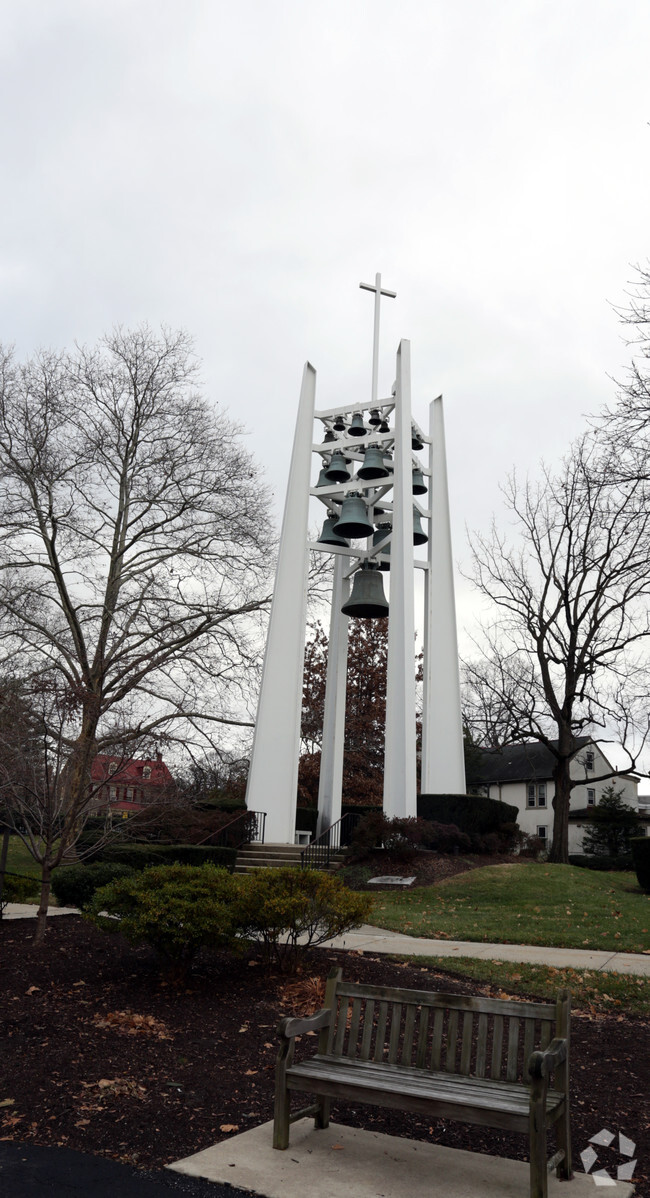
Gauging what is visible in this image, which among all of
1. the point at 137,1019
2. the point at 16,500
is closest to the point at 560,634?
the point at 16,500

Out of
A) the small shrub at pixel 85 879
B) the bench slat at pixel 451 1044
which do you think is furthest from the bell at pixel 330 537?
the bench slat at pixel 451 1044

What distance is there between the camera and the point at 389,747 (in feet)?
57.9

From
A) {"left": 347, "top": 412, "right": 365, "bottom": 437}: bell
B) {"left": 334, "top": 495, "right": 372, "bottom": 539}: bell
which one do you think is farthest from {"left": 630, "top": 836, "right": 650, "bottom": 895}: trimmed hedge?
{"left": 347, "top": 412, "right": 365, "bottom": 437}: bell

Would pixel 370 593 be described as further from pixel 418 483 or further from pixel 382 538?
pixel 418 483

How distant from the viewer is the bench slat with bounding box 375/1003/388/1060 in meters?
4.60

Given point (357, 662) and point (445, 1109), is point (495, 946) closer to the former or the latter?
point (445, 1109)

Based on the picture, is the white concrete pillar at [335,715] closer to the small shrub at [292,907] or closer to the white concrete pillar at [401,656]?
the white concrete pillar at [401,656]

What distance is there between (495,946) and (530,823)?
35619 millimetres

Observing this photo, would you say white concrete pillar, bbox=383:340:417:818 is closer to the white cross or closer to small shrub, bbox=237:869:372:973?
the white cross

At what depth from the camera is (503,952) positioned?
398 inches

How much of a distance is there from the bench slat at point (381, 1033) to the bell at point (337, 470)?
15.2m

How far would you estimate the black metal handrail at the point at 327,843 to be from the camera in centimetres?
1742

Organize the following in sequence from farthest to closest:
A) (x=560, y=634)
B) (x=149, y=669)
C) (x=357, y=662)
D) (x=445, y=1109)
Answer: (x=357, y=662)
(x=560, y=634)
(x=149, y=669)
(x=445, y=1109)

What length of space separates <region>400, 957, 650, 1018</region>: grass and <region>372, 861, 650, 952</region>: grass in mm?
2058
